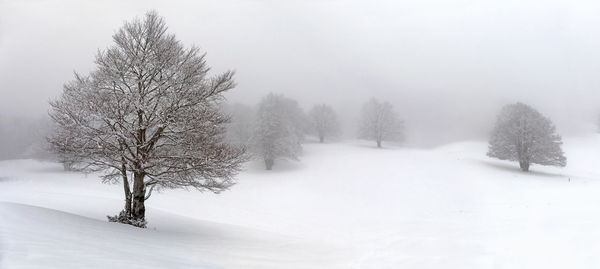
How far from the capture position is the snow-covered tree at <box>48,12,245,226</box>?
11570 millimetres

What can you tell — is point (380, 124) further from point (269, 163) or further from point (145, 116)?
point (145, 116)

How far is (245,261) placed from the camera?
30.3 ft

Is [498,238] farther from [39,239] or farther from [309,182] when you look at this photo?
[309,182]

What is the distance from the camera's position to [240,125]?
51375 millimetres

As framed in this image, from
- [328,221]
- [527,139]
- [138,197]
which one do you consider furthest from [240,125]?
[527,139]

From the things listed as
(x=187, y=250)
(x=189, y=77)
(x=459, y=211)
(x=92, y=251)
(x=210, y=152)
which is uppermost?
(x=189, y=77)

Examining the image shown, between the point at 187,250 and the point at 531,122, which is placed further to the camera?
the point at 531,122

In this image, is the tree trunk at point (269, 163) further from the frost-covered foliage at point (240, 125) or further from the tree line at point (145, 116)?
the tree line at point (145, 116)

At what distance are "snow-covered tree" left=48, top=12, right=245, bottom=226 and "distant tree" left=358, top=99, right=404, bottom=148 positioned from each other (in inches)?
2181

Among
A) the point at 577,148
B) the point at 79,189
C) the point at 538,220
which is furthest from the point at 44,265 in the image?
the point at 577,148

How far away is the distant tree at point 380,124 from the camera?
64938 millimetres

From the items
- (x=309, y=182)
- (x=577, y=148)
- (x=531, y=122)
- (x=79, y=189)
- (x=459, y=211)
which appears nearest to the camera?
(x=459, y=211)

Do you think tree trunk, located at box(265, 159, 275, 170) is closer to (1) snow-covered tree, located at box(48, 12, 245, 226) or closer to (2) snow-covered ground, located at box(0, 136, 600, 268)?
(2) snow-covered ground, located at box(0, 136, 600, 268)

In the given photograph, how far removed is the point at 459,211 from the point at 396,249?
37.5 ft
